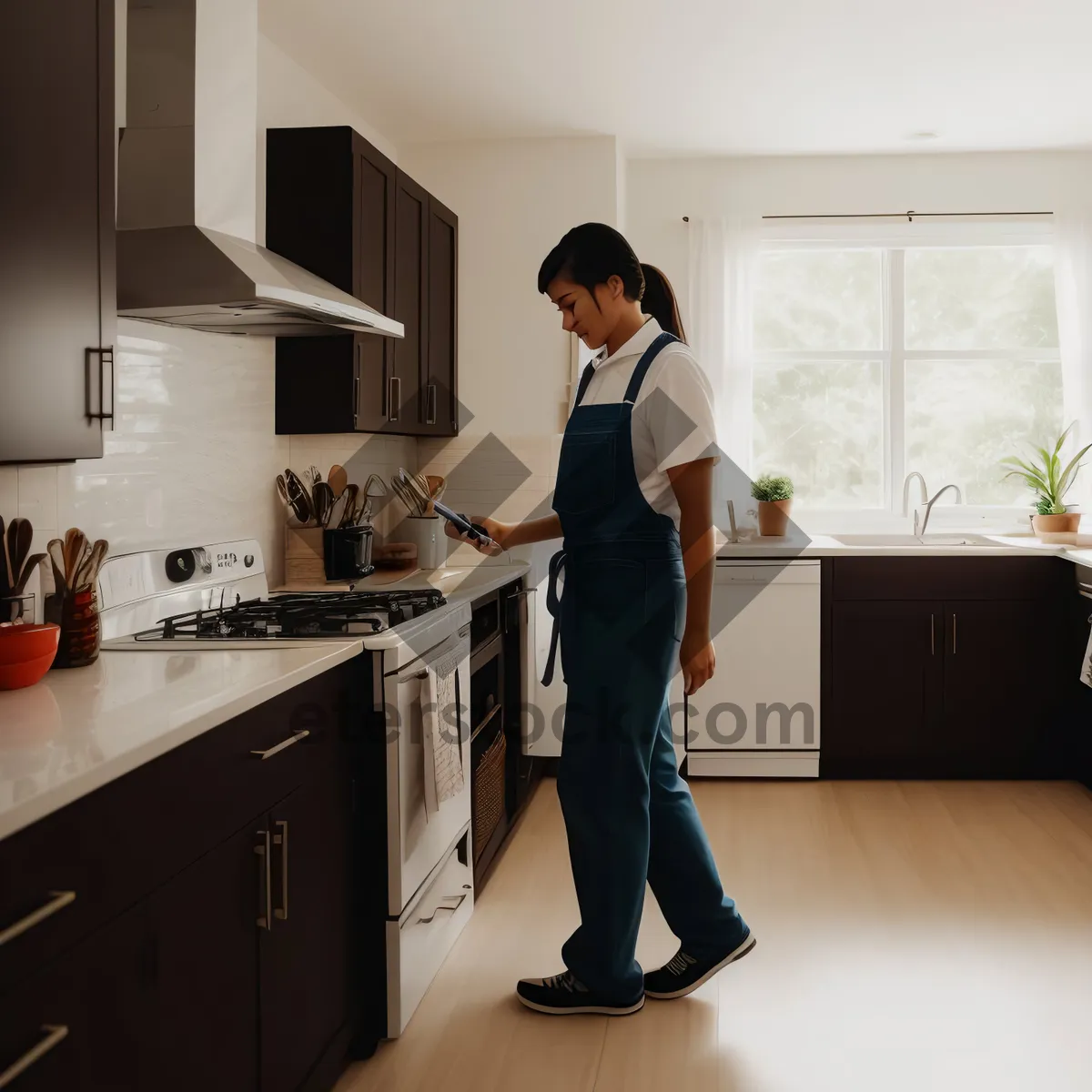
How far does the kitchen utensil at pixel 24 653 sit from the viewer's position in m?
1.63

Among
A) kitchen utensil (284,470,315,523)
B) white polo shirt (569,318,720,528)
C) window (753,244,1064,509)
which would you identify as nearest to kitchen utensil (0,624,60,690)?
white polo shirt (569,318,720,528)

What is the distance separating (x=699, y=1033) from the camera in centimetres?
224

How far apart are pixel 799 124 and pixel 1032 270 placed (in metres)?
1.35

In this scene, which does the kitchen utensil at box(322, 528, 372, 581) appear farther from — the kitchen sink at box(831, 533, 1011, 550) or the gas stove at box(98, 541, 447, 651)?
the kitchen sink at box(831, 533, 1011, 550)

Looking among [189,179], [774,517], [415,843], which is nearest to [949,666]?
[774,517]

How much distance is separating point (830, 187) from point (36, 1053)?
4.57 m

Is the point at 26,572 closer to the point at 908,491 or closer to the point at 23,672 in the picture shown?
the point at 23,672

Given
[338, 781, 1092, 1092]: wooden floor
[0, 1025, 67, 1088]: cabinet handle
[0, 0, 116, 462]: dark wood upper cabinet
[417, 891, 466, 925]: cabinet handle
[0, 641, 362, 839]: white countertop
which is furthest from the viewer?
[417, 891, 466, 925]: cabinet handle

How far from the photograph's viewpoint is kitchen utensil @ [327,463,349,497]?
3566 millimetres

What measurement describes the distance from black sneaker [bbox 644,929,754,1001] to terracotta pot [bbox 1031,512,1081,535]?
2.64 m

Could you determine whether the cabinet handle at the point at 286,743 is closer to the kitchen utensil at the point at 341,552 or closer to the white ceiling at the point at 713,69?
the kitchen utensil at the point at 341,552

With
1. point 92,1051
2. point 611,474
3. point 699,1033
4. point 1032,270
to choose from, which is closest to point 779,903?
point 699,1033

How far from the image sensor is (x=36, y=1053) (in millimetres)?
1063

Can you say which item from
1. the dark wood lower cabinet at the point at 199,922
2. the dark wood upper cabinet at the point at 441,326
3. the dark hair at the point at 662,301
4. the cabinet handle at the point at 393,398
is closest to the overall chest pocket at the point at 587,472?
the dark hair at the point at 662,301
